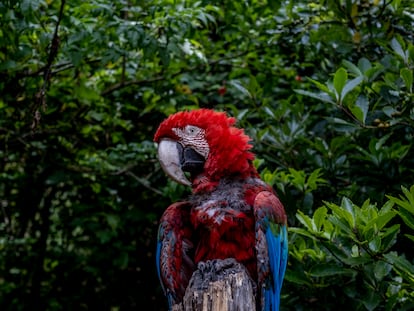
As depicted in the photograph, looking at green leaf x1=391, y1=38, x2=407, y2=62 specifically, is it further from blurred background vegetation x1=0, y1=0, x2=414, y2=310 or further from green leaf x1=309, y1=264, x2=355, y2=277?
green leaf x1=309, y1=264, x2=355, y2=277

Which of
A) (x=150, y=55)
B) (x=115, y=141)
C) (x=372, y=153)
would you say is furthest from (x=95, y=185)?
(x=372, y=153)

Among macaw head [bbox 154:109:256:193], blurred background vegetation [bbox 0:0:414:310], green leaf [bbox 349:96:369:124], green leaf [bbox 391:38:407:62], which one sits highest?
green leaf [bbox 391:38:407:62]

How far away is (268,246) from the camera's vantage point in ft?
5.27

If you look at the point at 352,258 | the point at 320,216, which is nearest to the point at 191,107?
the point at 320,216

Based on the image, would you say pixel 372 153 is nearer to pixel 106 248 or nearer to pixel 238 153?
pixel 238 153

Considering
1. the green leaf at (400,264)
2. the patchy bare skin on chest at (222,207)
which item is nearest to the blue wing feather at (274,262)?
the patchy bare skin on chest at (222,207)

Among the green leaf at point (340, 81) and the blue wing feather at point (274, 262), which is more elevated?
the green leaf at point (340, 81)

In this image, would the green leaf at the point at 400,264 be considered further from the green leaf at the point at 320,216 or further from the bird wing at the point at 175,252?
the bird wing at the point at 175,252

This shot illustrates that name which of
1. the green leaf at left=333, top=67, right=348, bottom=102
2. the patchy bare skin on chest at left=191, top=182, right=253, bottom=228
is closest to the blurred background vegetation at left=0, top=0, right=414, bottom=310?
the green leaf at left=333, top=67, right=348, bottom=102

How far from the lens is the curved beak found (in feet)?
5.71

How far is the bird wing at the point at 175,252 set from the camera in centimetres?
166

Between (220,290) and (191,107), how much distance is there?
2.00 meters

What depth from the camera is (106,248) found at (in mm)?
3846

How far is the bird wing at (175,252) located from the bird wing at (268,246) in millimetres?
259
